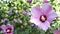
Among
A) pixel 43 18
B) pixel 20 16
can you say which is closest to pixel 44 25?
pixel 43 18

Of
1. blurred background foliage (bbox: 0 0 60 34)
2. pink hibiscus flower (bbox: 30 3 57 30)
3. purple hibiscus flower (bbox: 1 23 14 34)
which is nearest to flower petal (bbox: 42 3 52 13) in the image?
pink hibiscus flower (bbox: 30 3 57 30)

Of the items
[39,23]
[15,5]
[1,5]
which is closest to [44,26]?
[39,23]

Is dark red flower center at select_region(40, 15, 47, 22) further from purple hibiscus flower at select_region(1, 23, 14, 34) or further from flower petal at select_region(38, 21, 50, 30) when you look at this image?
purple hibiscus flower at select_region(1, 23, 14, 34)

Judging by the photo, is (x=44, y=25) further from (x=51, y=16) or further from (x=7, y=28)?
(x=7, y=28)

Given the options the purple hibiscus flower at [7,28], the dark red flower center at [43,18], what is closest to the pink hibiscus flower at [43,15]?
the dark red flower center at [43,18]

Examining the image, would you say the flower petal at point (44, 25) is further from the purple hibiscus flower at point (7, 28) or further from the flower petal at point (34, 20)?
the purple hibiscus flower at point (7, 28)

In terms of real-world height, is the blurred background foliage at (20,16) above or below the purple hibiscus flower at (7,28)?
above

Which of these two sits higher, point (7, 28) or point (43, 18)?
point (43, 18)
